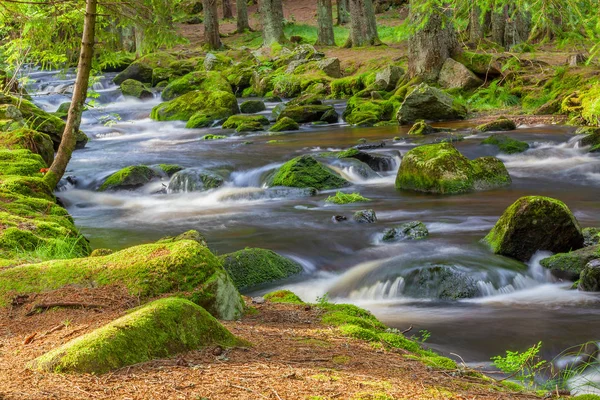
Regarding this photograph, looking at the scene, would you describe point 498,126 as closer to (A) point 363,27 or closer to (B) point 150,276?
(B) point 150,276

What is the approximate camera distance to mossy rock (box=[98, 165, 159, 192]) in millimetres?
14125

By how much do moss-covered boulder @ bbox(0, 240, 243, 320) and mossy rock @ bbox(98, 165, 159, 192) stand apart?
889 cm

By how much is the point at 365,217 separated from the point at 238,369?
7053mm

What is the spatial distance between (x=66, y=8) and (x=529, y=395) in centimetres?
874

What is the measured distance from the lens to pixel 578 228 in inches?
332

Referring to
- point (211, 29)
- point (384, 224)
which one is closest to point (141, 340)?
point (384, 224)

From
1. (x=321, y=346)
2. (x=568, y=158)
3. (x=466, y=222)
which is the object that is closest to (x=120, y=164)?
(x=466, y=222)

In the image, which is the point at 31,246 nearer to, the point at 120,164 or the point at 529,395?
the point at 529,395

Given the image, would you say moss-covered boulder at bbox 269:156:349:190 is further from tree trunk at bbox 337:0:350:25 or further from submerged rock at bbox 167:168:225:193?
tree trunk at bbox 337:0:350:25

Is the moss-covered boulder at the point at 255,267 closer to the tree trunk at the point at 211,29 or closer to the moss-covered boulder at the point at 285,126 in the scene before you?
the moss-covered boulder at the point at 285,126

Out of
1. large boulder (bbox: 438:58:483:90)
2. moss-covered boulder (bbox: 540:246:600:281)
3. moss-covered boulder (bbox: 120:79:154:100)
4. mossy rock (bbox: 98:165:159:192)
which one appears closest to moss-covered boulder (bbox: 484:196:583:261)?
moss-covered boulder (bbox: 540:246:600:281)

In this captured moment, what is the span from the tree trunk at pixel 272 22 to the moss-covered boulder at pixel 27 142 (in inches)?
845

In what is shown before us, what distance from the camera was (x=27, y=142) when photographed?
12.1m

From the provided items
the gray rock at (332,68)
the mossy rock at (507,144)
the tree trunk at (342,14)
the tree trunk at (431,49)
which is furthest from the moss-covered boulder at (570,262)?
the tree trunk at (342,14)
